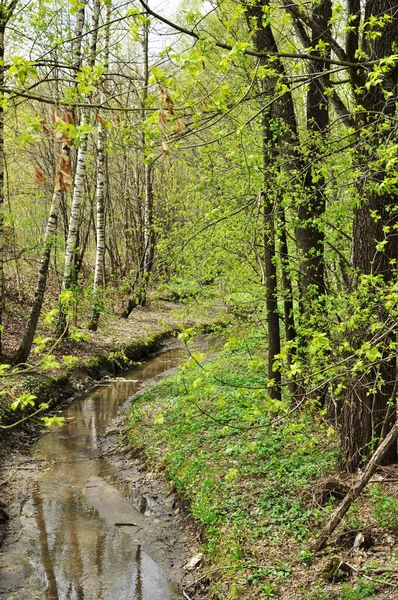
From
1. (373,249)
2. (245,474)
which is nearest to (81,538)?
(245,474)

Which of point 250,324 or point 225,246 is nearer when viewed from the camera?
point 225,246

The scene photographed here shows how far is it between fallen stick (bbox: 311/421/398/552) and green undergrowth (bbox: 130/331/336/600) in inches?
7.9

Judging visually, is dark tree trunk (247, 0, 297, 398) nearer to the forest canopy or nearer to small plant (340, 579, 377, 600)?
the forest canopy

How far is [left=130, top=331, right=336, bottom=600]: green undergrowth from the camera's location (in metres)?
4.89

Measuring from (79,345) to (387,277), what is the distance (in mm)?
11024

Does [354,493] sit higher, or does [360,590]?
[354,493]

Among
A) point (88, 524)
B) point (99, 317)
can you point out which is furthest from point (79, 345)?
point (88, 524)

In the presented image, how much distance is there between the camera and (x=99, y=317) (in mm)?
17672

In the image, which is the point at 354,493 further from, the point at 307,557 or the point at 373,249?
the point at 373,249

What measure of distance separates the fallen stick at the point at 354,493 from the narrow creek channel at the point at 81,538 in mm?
1777

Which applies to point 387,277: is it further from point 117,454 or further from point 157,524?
point 117,454

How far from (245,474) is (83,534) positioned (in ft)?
7.69

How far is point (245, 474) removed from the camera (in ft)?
23.6

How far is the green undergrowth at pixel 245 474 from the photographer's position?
4.89 m
